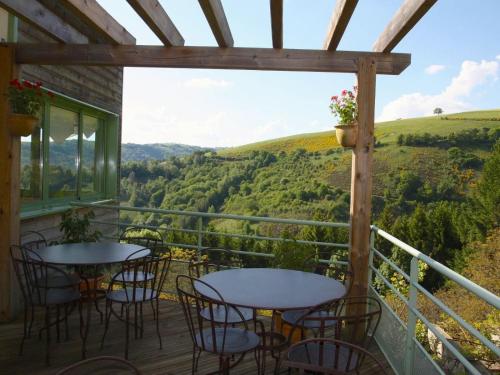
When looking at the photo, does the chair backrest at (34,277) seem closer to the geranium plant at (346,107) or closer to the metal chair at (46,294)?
the metal chair at (46,294)

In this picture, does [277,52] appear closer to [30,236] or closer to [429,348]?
[30,236]

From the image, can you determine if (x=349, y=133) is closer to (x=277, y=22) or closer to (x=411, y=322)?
(x=277, y=22)

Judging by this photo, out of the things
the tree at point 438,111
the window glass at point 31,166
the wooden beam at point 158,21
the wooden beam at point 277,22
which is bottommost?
the window glass at point 31,166

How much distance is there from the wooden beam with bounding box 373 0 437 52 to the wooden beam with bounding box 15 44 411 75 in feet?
0.43

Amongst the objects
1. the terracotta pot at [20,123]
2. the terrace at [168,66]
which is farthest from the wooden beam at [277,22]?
the terracotta pot at [20,123]

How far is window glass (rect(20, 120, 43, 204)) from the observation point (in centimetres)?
436

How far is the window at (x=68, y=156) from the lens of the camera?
452 centimetres

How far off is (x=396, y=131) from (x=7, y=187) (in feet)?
155

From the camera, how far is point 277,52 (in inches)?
137

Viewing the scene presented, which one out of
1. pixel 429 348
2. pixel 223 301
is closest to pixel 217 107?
pixel 429 348

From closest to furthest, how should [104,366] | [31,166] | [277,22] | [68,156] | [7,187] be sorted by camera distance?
[104,366] < [277,22] < [7,187] < [31,166] < [68,156]

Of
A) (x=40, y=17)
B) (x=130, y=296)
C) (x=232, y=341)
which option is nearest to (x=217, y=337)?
(x=232, y=341)

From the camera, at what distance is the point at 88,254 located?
340 cm

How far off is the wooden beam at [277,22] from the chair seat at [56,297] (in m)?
2.44
